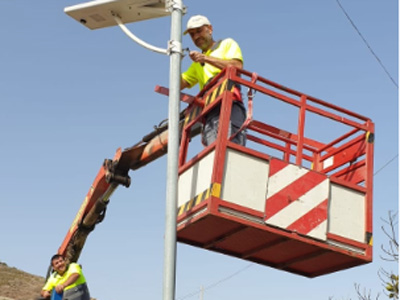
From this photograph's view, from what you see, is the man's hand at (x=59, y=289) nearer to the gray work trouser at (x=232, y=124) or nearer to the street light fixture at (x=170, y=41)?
the gray work trouser at (x=232, y=124)

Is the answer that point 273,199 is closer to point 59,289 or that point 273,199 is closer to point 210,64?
point 210,64

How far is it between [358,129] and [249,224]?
1990 millimetres

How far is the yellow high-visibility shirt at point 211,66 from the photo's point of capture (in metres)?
8.27

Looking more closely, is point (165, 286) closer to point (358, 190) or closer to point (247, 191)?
point (247, 191)

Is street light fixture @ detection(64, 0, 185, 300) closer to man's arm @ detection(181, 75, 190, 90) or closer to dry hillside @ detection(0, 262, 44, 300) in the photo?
man's arm @ detection(181, 75, 190, 90)

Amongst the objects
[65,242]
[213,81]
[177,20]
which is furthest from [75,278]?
[177,20]

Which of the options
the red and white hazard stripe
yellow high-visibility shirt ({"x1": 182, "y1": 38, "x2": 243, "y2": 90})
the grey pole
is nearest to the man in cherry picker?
yellow high-visibility shirt ({"x1": 182, "y1": 38, "x2": 243, "y2": 90})

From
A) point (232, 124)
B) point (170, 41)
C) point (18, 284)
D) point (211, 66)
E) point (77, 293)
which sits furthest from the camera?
point (18, 284)

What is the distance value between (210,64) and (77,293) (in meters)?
5.16

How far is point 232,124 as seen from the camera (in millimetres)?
7691

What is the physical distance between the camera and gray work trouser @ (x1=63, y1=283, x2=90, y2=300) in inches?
457

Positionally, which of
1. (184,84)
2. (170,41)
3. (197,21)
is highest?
(197,21)

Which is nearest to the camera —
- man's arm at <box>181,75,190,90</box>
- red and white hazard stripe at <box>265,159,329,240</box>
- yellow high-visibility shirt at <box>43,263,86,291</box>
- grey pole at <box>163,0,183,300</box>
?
grey pole at <box>163,0,183,300</box>

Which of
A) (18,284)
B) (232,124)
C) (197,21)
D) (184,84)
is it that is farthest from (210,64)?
(18,284)
